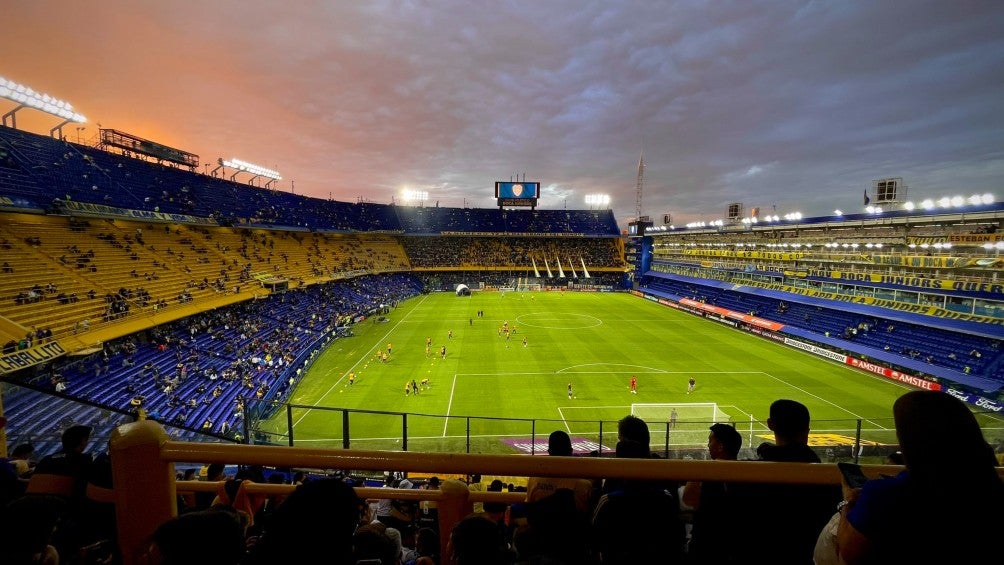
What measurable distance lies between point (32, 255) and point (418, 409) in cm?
2346

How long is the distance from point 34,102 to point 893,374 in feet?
203

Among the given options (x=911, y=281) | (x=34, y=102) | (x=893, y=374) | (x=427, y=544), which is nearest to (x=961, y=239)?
(x=911, y=281)

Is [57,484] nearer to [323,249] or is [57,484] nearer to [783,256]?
[783,256]

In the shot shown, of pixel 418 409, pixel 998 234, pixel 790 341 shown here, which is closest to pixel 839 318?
pixel 790 341

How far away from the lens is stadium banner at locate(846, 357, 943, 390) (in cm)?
2694

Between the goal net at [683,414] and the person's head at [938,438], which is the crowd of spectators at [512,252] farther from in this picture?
the person's head at [938,438]

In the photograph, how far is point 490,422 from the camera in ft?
71.8

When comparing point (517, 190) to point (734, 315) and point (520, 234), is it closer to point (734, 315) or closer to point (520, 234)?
point (520, 234)

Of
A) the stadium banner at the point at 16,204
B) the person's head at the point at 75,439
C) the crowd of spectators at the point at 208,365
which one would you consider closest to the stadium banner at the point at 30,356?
the crowd of spectators at the point at 208,365

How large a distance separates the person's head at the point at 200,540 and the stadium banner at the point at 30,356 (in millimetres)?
19659

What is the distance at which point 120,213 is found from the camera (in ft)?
93.6

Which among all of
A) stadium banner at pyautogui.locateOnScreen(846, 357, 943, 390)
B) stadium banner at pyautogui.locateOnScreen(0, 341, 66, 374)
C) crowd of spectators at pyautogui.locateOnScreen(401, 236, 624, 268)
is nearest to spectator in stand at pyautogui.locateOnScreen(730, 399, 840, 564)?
stadium banner at pyautogui.locateOnScreen(0, 341, 66, 374)

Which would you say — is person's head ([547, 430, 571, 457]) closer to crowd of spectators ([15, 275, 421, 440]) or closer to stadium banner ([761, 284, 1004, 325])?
crowd of spectators ([15, 275, 421, 440])

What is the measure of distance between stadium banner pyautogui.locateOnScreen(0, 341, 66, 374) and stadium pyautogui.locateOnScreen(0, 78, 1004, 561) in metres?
0.11
